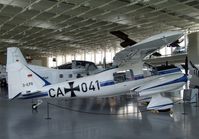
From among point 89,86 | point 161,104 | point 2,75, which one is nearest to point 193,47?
point 161,104

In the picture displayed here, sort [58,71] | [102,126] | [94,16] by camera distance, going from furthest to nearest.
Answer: [58,71] < [94,16] < [102,126]

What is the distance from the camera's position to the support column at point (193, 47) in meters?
20.3

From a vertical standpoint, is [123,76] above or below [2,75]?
above

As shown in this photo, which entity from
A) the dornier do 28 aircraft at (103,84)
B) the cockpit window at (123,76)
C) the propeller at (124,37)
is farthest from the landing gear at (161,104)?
the propeller at (124,37)

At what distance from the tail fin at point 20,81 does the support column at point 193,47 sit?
47.2 feet

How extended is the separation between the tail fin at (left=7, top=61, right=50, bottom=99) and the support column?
14.4 m

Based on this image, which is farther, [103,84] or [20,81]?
[103,84]

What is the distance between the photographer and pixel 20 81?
945 centimetres

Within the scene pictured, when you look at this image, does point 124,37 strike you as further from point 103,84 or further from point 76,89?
point 76,89

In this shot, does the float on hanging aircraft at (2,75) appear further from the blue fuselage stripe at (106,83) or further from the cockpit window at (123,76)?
the cockpit window at (123,76)

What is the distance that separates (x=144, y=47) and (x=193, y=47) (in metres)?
14.1

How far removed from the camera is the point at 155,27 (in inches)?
787

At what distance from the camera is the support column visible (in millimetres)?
20328

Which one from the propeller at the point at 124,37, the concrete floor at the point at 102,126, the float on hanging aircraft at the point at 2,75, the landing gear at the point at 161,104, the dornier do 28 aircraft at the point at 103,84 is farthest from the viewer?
the float on hanging aircraft at the point at 2,75
